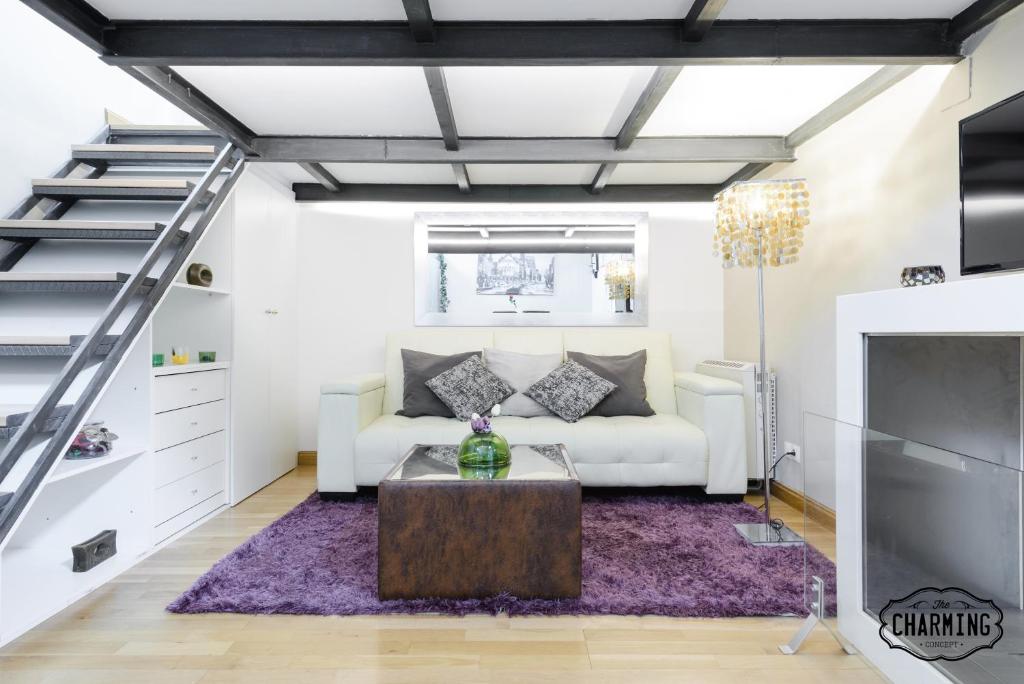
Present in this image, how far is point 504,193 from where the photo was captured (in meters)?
4.25

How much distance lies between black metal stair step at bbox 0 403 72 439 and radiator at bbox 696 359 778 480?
329 centimetres

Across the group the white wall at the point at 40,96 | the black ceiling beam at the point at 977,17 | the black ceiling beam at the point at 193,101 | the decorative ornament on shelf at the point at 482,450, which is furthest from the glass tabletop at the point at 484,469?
the white wall at the point at 40,96

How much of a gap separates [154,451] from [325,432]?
34.3 inches

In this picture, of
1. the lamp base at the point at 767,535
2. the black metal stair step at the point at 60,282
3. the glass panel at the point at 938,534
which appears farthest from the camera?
the lamp base at the point at 767,535

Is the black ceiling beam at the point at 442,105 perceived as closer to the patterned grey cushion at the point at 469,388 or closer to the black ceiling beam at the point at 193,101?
the black ceiling beam at the point at 193,101

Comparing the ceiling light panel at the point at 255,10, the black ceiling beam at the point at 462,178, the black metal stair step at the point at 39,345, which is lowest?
the black metal stair step at the point at 39,345

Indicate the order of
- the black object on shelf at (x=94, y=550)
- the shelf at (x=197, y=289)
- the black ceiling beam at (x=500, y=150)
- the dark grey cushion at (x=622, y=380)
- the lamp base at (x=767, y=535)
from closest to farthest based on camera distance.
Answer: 1. the black object on shelf at (x=94, y=550)
2. the lamp base at (x=767, y=535)
3. the shelf at (x=197, y=289)
4. the black ceiling beam at (x=500, y=150)
5. the dark grey cushion at (x=622, y=380)

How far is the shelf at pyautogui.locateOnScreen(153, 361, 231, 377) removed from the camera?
258 cm

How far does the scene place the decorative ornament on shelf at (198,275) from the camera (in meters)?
2.97

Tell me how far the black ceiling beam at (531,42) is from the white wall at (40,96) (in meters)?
1.05

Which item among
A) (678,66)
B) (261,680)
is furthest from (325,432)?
(678,66)

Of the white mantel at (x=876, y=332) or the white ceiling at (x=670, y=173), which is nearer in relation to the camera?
the white mantel at (x=876, y=332)

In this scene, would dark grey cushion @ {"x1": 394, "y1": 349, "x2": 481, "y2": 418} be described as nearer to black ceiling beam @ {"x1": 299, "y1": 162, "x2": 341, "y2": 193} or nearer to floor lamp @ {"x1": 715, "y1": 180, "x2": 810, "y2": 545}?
black ceiling beam @ {"x1": 299, "y1": 162, "x2": 341, "y2": 193}

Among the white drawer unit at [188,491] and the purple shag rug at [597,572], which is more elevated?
the white drawer unit at [188,491]
